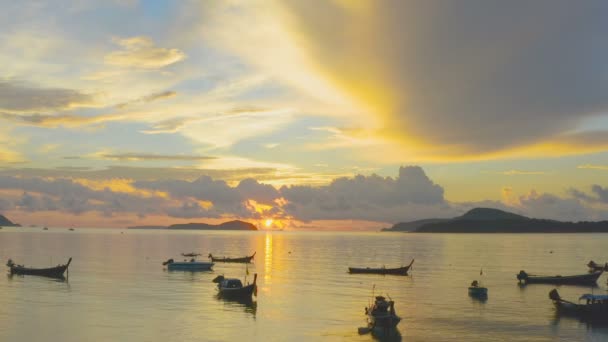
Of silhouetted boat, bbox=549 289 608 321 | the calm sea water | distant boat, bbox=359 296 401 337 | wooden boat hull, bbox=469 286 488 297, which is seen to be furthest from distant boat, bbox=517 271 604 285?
distant boat, bbox=359 296 401 337

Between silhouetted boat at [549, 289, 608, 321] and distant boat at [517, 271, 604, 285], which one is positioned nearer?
silhouetted boat at [549, 289, 608, 321]

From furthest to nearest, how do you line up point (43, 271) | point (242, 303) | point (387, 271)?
point (387, 271)
point (43, 271)
point (242, 303)

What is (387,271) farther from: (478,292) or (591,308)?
(591,308)

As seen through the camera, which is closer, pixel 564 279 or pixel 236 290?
pixel 236 290

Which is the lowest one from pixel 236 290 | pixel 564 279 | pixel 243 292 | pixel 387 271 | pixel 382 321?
pixel 387 271

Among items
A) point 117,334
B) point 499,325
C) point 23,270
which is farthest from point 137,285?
point 499,325

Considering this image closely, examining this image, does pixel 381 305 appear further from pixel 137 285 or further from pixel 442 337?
pixel 137 285

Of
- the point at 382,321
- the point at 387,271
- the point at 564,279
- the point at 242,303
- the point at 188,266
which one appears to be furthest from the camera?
the point at 188,266

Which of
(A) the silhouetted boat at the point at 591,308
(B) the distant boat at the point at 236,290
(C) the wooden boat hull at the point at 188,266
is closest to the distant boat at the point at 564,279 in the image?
(A) the silhouetted boat at the point at 591,308

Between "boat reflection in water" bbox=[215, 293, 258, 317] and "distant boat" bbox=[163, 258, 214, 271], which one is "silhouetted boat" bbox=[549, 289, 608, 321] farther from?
"distant boat" bbox=[163, 258, 214, 271]

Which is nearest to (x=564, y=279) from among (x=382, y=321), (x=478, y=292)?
(x=478, y=292)

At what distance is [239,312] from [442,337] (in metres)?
22.4

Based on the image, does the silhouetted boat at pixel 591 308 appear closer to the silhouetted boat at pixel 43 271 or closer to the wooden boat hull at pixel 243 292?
the wooden boat hull at pixel 243 292

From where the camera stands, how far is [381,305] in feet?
164
